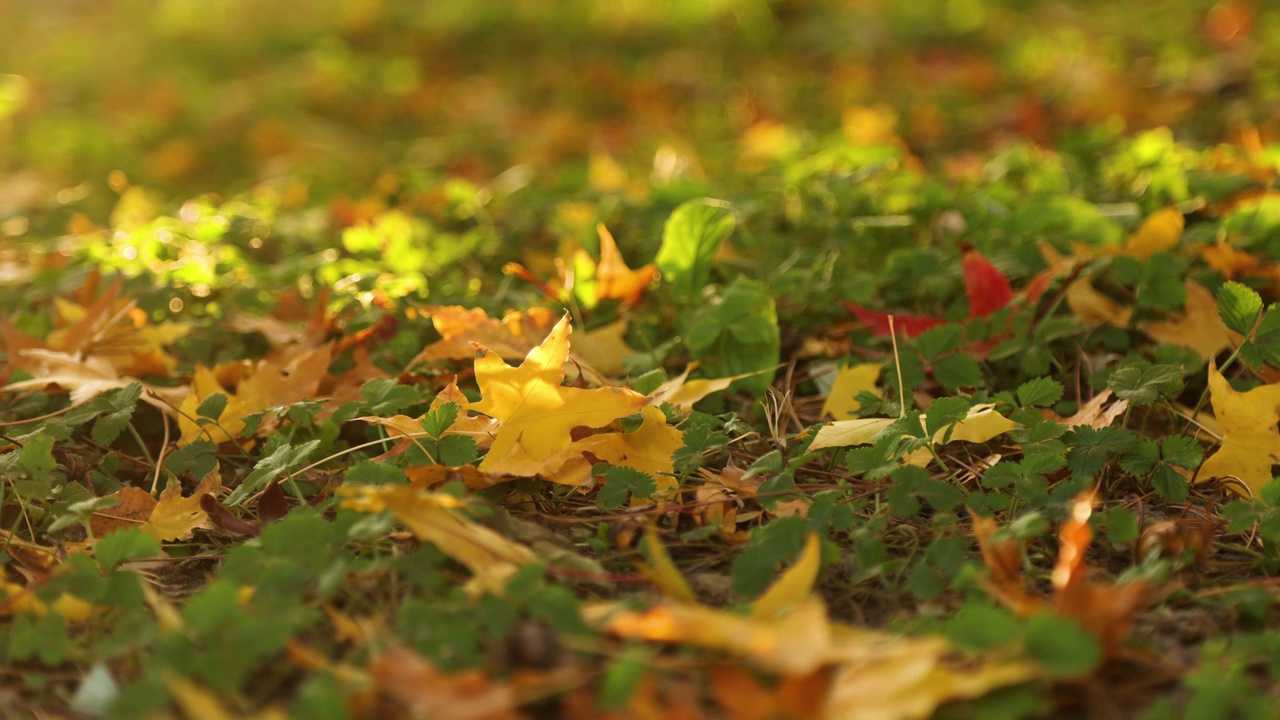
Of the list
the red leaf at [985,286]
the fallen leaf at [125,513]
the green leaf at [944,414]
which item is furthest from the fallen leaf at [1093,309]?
the fallen leaf at [125,513]

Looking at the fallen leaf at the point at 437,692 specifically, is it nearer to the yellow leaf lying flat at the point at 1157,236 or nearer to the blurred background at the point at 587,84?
the yellow leaf lying flat at the point at 1157,236

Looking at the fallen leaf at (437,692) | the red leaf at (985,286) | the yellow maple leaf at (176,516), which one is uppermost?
the fallen leaf at (437,692)

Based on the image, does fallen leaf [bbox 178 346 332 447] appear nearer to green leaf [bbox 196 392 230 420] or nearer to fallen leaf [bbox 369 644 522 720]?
Answer: green leaf [bbox 196 392 230 420]

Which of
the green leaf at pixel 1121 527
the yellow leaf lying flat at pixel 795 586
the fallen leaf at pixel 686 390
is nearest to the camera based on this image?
the yellow leaf lying flat at pixel 795 586

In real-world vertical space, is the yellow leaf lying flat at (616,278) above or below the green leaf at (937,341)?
below

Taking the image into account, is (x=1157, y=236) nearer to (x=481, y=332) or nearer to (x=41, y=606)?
(x=481, y=332)

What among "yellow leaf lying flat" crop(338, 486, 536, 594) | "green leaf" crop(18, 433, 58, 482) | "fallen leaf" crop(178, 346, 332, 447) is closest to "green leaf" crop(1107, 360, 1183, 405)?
"yellow leaf lying flat" crop(338, 486, 536, 594)

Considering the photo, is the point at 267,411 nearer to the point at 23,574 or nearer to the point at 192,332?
the point at 23,574

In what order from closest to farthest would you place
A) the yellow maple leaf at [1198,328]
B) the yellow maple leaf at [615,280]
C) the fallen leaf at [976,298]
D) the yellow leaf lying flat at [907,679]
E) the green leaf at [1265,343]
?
1. the yellow leaf lying flat at [907,679]
2. the green leaf at [1265,343]
3. the yellow maple leaf at [1198,328]
4. the fallen leaf at [976,298]
5. the yellow maple leaf at [615,280]

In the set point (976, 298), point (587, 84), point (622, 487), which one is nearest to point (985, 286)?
point (976, 298)
